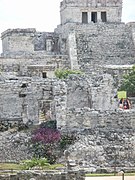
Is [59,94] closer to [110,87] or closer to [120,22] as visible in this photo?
[110,87]

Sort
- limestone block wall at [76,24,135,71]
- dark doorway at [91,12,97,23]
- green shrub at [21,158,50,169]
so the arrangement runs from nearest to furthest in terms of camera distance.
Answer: green shrub at [21,158,50,169] < limestone block wall at [76,24,135,71] < dark doorway at [91,12,97,23]

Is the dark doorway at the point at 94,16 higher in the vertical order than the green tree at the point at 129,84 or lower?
higher

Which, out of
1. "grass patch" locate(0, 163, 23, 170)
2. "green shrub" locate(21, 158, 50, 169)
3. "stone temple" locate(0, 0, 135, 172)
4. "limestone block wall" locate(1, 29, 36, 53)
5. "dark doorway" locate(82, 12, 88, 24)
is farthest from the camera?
"dark doorway" locate(82, 12, 88, 24)

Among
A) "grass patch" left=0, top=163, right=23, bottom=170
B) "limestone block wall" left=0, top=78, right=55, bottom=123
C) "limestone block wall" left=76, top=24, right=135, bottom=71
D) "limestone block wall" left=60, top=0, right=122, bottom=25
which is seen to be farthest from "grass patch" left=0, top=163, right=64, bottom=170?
"limestone block wall" left=60, top=0, right=122, bottom=25

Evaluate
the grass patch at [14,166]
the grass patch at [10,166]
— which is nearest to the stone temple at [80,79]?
the grass patch at [14,166]

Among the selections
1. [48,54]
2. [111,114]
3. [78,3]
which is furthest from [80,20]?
[111,114]

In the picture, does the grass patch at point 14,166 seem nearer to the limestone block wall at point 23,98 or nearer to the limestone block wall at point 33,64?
the limestone block wall at point 23,98

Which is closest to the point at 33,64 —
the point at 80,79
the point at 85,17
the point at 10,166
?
the point at 85,17

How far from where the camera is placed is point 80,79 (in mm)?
33406

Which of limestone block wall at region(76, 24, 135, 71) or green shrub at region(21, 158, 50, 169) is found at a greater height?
limestone block wall at region(76, 24, 135, 71)

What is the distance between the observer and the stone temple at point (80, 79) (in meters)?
27.2

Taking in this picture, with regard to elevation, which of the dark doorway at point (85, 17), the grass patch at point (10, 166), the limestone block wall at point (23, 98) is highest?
the dark doorway at point (85, 17)

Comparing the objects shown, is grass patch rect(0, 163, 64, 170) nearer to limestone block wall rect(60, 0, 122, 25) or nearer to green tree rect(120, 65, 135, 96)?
green tree rect(120, 65, 135, 96)

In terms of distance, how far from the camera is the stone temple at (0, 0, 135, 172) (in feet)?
89.2
